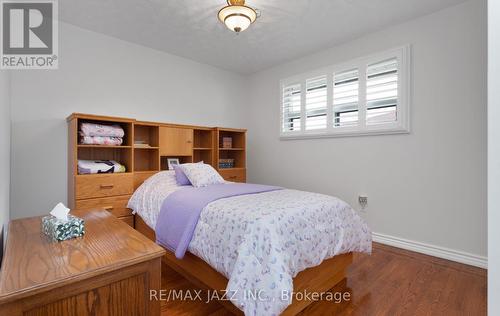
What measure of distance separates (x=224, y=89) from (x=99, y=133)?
7.20 feet

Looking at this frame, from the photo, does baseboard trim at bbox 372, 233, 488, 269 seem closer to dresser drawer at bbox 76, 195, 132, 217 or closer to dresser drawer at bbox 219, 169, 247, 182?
dresser drawer at bbox 219, 169, 247, 182

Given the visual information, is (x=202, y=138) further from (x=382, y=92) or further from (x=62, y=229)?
(x=62, y=229)

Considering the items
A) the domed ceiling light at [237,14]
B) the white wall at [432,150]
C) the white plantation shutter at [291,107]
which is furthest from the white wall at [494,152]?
the white plantation shutter at [291,107]

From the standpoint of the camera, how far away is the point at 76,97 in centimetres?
278

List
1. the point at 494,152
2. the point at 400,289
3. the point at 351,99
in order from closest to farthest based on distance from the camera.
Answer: the point at 494,152
the point at 400,289
the point at 351,99

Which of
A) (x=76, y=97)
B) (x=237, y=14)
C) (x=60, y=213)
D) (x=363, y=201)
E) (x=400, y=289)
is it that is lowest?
(x=400, y=289)

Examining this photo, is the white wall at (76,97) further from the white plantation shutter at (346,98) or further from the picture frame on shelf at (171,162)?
the white plantation shutter at (346,98)

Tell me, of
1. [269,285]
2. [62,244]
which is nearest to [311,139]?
[269,285]

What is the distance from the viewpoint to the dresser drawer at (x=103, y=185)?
244 centimetres

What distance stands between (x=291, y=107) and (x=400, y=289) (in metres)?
2.66

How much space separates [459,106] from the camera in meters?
2.41

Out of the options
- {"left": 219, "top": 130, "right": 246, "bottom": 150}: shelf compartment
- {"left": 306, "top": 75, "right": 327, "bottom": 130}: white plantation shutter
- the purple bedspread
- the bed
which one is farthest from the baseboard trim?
{"left": 219, "top": 130, "right": 246, "bottom": 150}: shelf compartment

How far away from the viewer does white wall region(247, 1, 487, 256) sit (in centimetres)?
233

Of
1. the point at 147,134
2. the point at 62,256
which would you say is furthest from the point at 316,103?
the point at 62,256
